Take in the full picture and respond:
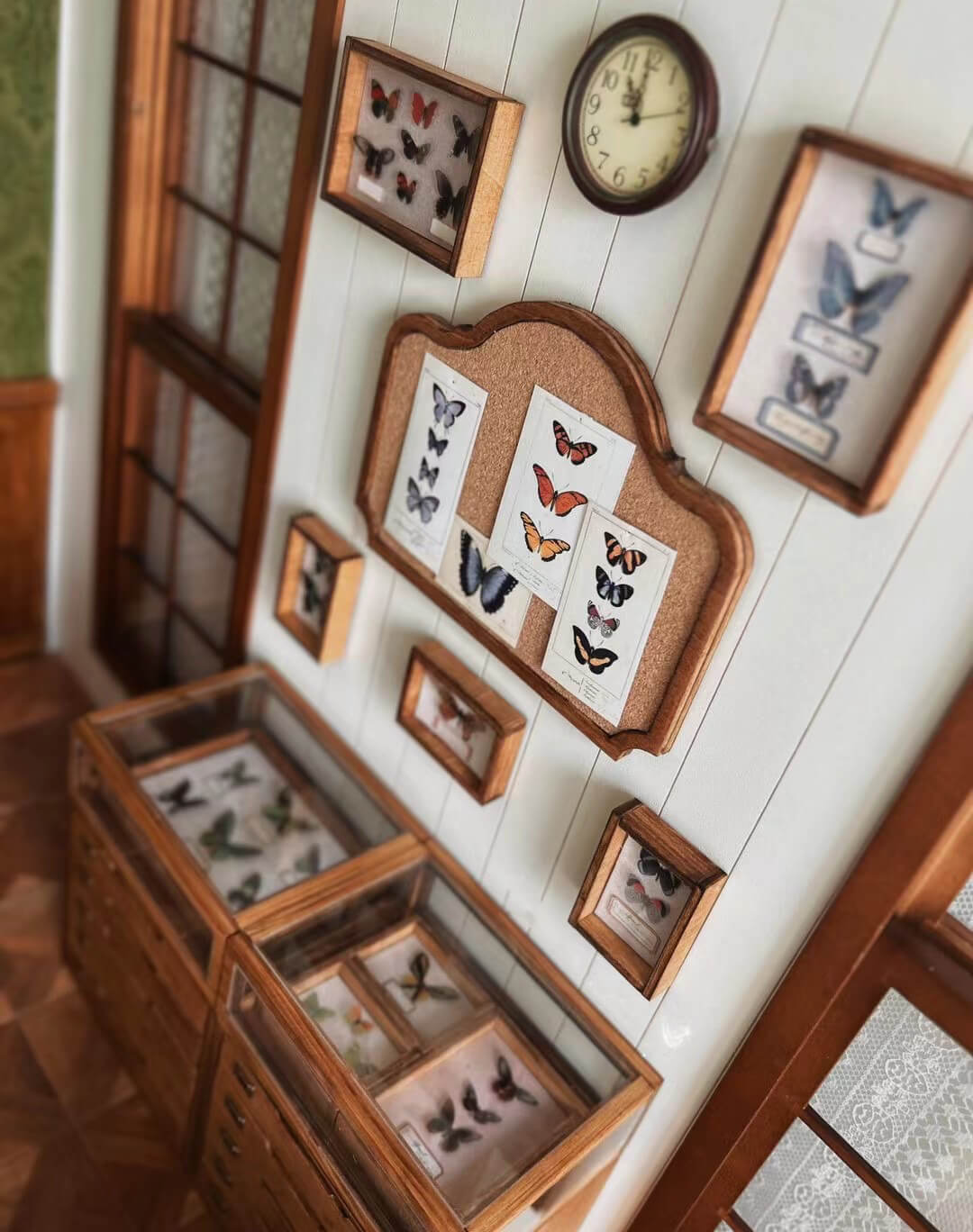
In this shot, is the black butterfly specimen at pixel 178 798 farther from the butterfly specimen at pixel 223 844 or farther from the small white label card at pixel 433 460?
the small white label card at pixel 433 460

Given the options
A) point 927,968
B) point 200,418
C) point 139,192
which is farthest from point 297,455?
point 927,968

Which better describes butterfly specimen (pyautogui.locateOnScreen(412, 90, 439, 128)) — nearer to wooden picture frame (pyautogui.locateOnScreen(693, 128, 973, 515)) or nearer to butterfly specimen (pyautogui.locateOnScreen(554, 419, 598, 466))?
butterfly specimen (pyautogui.locateOnScreen(554, 419, 598, 466))

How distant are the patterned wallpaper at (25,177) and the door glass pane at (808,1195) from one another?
2.38 meters

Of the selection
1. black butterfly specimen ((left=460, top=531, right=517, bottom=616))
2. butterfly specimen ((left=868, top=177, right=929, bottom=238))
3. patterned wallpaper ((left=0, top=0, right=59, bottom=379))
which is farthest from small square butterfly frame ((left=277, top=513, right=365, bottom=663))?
patterned wallpaper ((left=0, top=0, right=59, bottom=379))

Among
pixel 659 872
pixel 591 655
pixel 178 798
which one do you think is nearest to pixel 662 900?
pixel 659 872

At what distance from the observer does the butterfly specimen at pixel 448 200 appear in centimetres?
138

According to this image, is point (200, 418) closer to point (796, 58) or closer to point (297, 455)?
point (297, 455)

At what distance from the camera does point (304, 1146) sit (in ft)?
4.86

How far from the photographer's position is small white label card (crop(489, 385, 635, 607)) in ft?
4.27

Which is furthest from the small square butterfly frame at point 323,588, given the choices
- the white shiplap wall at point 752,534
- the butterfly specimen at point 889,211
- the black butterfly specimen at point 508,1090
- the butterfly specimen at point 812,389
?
the butterfly specimen at point 889,211

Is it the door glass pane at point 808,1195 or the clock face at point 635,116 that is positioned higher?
the clock face at point 635,116

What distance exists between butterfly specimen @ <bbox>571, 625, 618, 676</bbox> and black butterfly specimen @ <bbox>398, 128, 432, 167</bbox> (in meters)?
0.68

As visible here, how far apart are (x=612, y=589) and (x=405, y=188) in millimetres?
644

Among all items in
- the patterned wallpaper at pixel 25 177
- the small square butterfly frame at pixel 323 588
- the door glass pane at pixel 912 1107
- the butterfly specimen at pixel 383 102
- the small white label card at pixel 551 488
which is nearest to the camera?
the door glass pane at pixel 912 1107
